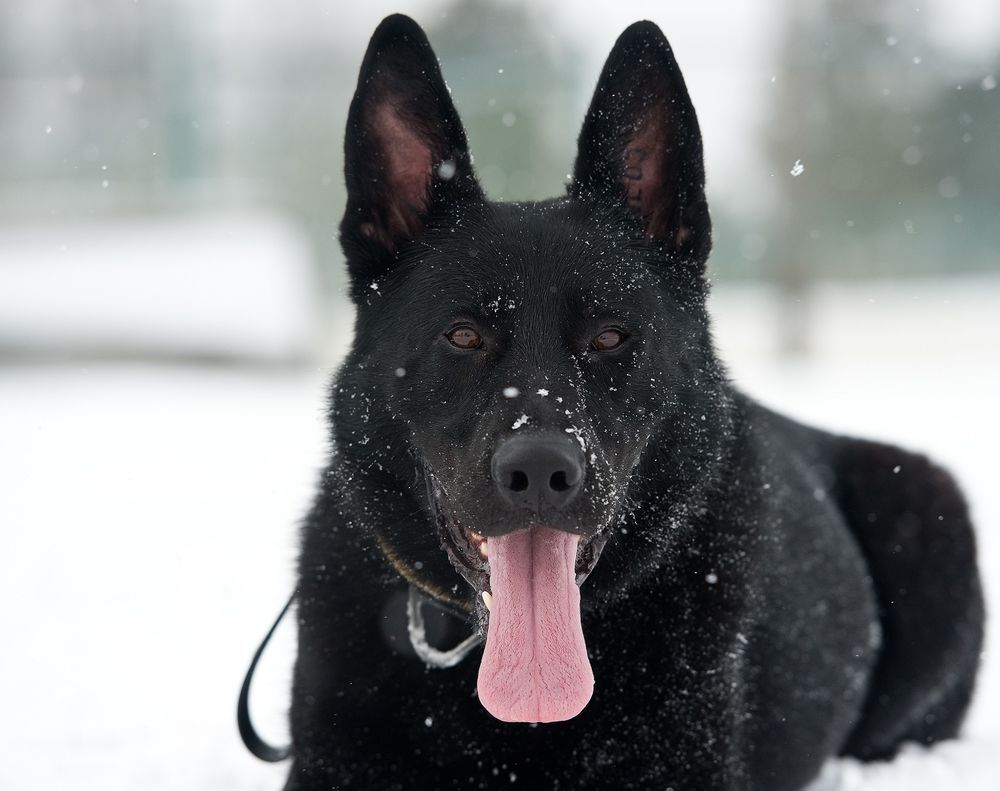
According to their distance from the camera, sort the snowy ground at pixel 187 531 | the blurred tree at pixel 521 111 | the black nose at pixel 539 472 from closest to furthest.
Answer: the black nose at pixel 539 472, the snowy ground at pixel 187 531, the blurred tree at pixel 521 111

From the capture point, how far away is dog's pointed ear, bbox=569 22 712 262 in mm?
2648

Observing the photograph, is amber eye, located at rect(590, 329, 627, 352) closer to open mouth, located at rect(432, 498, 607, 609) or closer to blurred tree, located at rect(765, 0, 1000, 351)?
open mouth, located at rect(432, 498, 607, 609)

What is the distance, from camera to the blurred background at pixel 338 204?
10.1m

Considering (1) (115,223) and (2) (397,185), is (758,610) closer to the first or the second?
(2) (397,185)

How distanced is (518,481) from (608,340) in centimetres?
53

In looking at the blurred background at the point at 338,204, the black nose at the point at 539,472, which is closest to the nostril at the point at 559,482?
the black nose at the point at 539,472

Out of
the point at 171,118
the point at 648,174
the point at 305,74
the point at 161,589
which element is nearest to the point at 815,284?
the point at 305,74

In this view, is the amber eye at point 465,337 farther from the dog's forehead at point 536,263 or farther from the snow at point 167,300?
the snow at point 167,300

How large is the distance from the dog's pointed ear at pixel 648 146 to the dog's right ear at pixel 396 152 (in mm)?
332

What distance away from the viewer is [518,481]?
7.12 feet

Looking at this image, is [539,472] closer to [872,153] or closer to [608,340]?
[608,340]

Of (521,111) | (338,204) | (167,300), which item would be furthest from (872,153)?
(167,300)

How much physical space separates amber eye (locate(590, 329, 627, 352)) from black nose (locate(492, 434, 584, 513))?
16.2 inches

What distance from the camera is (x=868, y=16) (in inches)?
583
